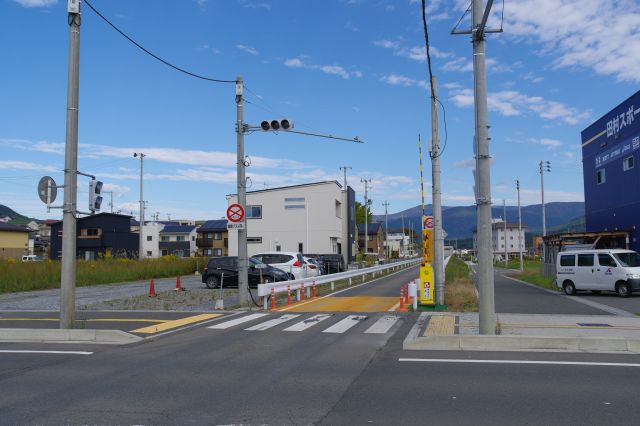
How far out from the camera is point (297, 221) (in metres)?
58.3

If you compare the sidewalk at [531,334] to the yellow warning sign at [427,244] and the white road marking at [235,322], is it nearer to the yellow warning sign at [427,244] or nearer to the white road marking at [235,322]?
the yellow warning sign at [427,244]

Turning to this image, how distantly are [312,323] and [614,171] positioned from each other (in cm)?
2790

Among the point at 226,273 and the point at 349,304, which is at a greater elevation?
the point at 226,273

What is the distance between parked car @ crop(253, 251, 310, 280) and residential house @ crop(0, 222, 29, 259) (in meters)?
40.6

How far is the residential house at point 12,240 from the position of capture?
59312mm

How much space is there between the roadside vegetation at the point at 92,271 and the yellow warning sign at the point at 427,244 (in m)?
20.4

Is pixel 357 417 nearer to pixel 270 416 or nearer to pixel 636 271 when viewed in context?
pixel 270 416

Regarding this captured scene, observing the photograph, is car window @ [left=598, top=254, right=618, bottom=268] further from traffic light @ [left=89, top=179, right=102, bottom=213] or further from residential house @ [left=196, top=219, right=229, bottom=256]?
residential house @ [left=196, top=219, right=229, bottom=256]

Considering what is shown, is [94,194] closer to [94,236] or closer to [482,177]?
[482,177]

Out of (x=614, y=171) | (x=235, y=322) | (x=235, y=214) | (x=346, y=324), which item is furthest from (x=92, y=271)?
(x=614, y=171)

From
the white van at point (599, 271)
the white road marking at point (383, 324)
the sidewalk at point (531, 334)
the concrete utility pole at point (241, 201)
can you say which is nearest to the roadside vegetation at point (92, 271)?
the concrete utility pole at point (241, 201)

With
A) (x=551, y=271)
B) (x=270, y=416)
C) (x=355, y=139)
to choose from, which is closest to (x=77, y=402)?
(x=270, y=416)

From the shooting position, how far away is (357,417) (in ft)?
19.6

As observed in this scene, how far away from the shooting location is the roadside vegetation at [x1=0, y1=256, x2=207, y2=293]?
2855cm
